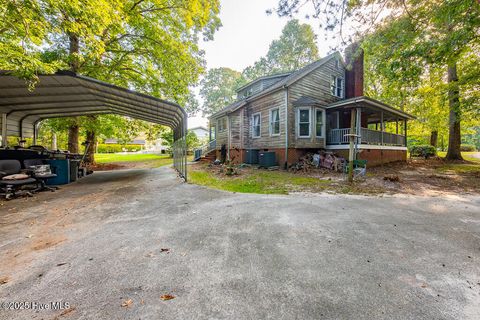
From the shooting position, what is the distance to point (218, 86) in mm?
38875

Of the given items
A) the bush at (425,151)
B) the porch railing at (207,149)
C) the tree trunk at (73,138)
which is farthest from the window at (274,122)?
the bush at (425,151)

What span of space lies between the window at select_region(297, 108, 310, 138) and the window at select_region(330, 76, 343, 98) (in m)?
4.23

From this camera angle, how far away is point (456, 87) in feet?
38.7

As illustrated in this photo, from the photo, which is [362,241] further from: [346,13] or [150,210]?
[346,13]

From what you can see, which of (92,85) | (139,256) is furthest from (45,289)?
(92,85)

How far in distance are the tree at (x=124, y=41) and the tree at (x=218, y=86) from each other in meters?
26.2

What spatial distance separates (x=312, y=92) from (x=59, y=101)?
568 inches

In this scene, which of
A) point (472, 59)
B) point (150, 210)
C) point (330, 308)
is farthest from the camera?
point (472, 59)

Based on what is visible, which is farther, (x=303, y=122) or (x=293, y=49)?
(x=293, y=49)

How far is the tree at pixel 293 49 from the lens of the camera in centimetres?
2706

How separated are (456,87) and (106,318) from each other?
19.3 m

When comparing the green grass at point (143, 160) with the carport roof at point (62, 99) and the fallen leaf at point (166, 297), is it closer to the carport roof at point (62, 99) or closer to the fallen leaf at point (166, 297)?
the carport roof at point (62, 99)

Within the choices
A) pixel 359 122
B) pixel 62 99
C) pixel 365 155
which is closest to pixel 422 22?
pixel 359 122

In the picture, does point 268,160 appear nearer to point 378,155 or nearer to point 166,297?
point 378,155
